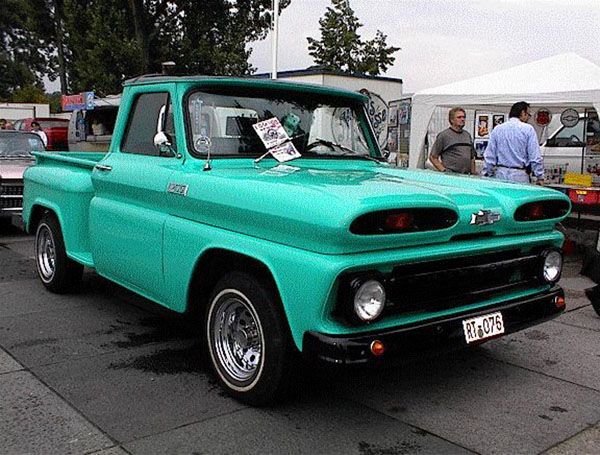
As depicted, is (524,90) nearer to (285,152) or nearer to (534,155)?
(534,155)

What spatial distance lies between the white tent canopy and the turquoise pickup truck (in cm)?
443

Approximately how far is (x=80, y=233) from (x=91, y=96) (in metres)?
15.4

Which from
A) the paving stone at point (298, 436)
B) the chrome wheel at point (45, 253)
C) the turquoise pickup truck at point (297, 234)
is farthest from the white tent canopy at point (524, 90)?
the paving stone at point (298, 436)

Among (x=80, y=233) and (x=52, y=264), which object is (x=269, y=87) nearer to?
(x=80, y=233)

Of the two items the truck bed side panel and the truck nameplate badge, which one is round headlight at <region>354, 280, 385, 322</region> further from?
the truck bed side panel

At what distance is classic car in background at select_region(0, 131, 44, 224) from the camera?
9.35m

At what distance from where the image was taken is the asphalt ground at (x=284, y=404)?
322 cm

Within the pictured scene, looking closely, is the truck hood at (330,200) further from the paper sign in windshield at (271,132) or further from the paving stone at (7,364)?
the paving stone at (7,364)

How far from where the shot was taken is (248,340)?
11.9 feet

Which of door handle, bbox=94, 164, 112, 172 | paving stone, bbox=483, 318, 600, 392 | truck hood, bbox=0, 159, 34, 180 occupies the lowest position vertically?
paving stone, bbox=483, 318, 600, 392

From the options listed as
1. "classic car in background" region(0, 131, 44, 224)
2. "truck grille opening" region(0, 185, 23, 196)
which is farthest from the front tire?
"truck grille opening" region(0, 185, 23, 196)

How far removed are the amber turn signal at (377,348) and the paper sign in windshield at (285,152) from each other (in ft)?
5.46

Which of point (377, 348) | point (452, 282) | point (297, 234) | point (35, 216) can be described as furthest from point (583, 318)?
point (35, 216)

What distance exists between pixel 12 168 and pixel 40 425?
24.0ft
